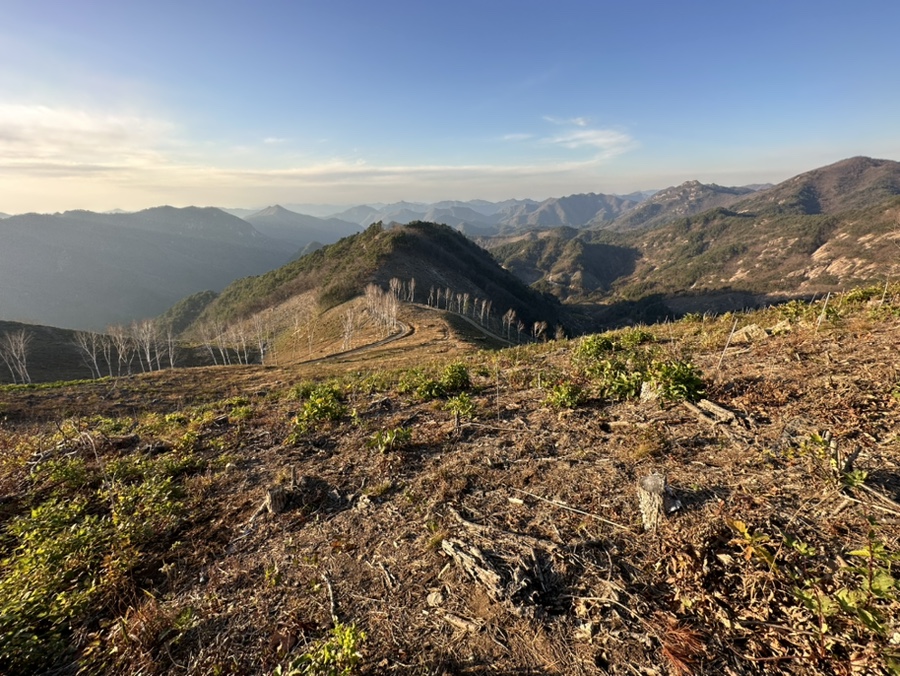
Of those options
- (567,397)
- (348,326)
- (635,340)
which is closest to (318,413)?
(567,397)

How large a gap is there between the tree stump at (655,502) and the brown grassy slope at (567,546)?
15 centimetres

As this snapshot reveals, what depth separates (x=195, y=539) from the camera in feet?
22.0

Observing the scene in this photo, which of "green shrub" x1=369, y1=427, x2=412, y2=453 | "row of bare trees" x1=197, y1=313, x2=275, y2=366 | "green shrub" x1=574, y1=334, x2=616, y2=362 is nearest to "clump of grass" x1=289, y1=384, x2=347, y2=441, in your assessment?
"green shrub" x1=369, y1=427, x2=412, y2=453

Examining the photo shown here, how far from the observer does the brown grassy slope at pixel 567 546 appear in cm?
403

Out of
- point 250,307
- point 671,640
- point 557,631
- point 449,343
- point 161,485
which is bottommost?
point 250,307

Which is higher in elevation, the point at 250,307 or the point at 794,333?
the point at 794,333

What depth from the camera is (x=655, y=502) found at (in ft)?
18.0

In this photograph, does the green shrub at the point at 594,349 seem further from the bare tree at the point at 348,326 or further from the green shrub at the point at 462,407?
the bare tree at the point at 348,326

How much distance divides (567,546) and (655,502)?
1414mm

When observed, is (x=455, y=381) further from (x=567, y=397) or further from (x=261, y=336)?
(x=261, y=336)

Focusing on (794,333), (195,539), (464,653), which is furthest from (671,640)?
(794,333)

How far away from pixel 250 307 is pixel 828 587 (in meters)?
160

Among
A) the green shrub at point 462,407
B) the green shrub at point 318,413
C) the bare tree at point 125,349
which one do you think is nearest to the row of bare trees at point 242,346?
the bare tree at point 125,349

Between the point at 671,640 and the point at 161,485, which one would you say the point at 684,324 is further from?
the point at 161,485
